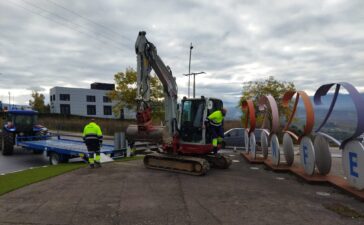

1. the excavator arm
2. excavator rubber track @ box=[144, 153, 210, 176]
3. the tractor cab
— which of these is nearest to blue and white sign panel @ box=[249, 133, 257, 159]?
excavator rubber track @ box=[144, 153, 210, 176]

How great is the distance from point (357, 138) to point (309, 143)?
1848 mm

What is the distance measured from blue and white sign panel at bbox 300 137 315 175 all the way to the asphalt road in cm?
1125

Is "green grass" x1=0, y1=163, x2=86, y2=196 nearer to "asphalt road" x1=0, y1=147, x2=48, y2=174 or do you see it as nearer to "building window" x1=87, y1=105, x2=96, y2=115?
"asphalt road" x1=0, y1=147, x2=48, y2=174

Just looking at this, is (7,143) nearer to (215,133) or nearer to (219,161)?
(219,161)

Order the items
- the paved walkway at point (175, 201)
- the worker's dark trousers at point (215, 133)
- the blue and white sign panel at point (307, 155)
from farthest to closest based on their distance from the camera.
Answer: the worker's dark trousers at point (215, 133)
the blue and white sign panel at point (307, 155)
the paved walkway at point (175, 201)

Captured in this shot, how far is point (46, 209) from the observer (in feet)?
21.0

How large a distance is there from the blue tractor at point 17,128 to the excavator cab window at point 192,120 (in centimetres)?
982

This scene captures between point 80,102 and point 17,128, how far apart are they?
193 feet

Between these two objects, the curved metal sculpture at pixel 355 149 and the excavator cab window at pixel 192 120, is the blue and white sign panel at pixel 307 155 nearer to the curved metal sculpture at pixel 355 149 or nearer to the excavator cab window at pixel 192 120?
the curved metal sculpture at pixel 355 149

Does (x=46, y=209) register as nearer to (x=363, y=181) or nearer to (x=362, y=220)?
(x=362, y=220)

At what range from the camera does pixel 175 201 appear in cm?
690

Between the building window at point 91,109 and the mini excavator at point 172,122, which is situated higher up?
the building window at point 91,109

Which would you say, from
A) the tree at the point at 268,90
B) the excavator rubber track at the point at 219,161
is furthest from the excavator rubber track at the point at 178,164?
the tree at the point at 268,90

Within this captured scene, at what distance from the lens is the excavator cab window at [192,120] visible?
428 inches
